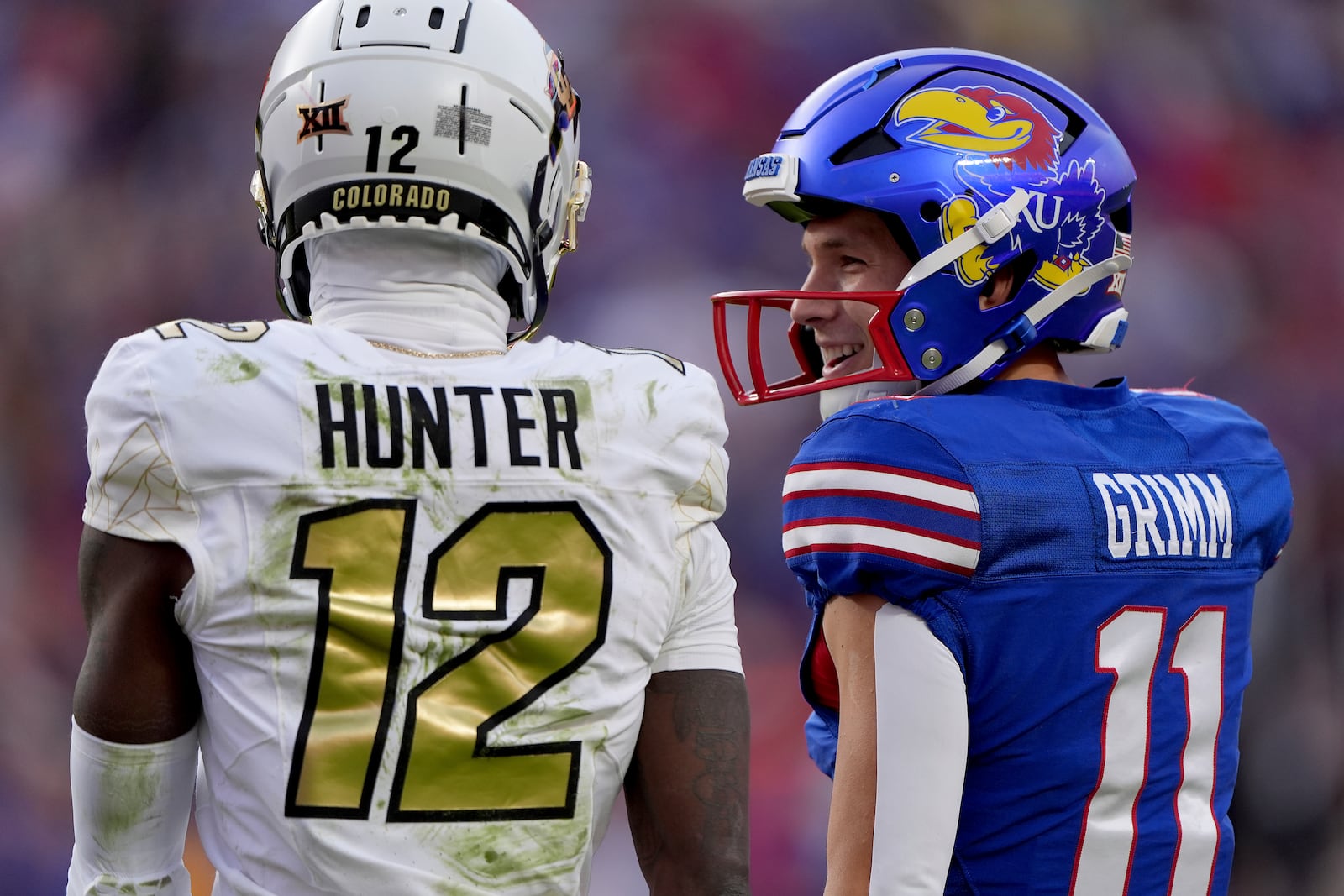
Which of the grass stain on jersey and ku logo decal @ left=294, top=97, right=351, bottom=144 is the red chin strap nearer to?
ku logo decal @ left=294, top=97, right=351, bottom=144

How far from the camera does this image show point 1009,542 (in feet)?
4.78

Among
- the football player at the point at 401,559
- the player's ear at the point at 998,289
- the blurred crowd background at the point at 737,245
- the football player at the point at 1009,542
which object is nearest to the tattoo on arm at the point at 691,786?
the football player at the point at 401,559

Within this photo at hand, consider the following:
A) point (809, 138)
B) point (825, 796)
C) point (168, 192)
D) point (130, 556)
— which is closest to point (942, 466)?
point (809, 138)

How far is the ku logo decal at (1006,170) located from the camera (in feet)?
5.66

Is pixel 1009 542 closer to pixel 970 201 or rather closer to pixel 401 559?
pixel 970 201

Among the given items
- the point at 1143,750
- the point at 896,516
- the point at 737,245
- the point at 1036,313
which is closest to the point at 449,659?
the point at 896,516

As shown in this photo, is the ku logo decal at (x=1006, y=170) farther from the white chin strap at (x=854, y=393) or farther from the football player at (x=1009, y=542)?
the white chin strap at (x=854, y=393)

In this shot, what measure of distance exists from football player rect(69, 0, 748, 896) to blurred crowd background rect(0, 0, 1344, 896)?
247 centimetres

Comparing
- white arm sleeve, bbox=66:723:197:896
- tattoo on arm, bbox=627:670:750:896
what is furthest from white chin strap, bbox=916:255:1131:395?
white arm sleeve, bbox=66:723:197:896

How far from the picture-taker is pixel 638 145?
14.0ft

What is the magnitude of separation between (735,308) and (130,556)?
332 centimetres

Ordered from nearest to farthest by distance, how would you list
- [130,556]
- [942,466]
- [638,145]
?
[130,556]
[942,466]
[638,145]

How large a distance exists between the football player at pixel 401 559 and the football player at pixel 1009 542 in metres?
0.15

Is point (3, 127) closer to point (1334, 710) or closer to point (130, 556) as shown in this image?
point (130, 556)
